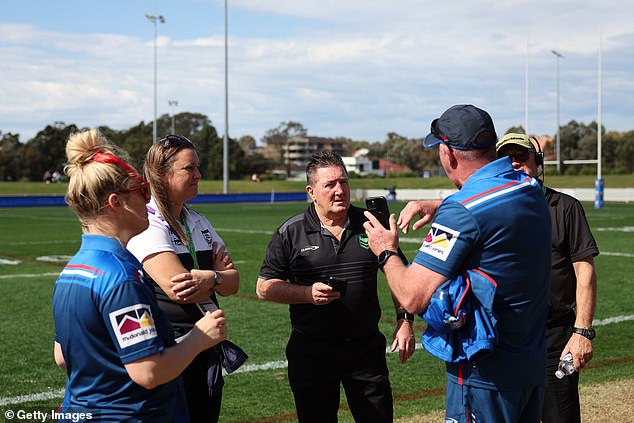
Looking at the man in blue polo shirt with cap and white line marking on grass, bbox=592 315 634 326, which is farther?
white line marking on grass, bbox=592 315 634 326

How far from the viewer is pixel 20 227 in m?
28.6

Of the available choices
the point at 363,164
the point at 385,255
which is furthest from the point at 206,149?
the point at 385,255

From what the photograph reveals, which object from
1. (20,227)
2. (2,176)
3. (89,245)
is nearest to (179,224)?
(89,245)

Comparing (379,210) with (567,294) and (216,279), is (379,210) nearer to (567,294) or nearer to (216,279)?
(216,279)

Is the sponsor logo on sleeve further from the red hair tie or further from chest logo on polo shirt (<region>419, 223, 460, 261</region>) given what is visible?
chest logo on polo shirt (<region>419, 223, 460, 261</region>)

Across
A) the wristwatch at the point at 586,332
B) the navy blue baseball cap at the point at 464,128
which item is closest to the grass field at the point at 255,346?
the wristwatch at the point at 586,332

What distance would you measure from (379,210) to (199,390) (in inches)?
53.5

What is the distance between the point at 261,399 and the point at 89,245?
423 cm

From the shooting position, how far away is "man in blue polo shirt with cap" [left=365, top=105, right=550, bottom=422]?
10.2ft

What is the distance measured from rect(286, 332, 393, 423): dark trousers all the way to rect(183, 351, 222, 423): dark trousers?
0.73 m

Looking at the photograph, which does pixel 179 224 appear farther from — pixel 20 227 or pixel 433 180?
pixel 433 180

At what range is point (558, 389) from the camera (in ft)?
15.5

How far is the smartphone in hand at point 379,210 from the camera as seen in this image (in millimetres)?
4027

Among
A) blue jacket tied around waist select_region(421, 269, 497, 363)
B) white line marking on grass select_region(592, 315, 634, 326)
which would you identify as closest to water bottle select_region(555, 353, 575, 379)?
blue jacket tied around waist select_region(421, 269, 497, 363)
